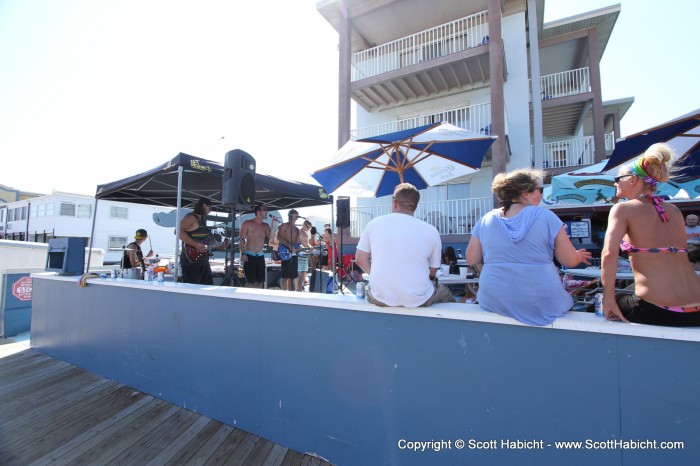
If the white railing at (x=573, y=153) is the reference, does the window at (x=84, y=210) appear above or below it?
below

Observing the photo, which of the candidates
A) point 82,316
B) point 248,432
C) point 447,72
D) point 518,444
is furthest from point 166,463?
point 447,72

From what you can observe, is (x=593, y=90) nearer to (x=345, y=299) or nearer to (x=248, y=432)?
(x=345, y=299)

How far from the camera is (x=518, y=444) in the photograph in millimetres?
1599

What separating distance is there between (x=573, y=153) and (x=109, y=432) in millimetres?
14011

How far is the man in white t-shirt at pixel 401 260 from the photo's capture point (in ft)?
6.28

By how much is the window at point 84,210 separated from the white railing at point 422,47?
22.4 m

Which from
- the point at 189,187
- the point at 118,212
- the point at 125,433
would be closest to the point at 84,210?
the point at 118,212

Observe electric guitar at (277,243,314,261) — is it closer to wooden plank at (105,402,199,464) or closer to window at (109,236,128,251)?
wooden plank at (105,402,199,464)

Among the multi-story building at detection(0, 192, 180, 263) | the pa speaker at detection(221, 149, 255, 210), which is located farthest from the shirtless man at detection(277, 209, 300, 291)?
the multi-story building at detection(0, 192, 180, 263)

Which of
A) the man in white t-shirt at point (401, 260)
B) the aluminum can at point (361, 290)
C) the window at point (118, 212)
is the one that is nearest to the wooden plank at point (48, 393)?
the aluminum can at point (361, 290)

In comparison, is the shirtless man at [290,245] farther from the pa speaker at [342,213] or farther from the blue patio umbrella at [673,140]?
the blue patio umbrella at [673,140]

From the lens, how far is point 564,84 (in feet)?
41.4

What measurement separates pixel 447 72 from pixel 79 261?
1050 centimetres

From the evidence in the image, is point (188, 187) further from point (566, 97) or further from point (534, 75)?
point (566, 97)
